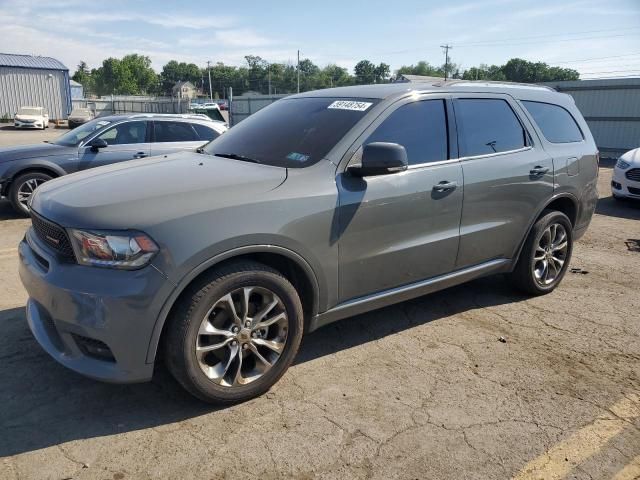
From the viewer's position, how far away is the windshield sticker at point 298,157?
343cm

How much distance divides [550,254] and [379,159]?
2.53 m

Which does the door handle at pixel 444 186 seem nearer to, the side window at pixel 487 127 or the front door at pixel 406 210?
the front door at pixel 406 210

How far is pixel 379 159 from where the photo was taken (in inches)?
127

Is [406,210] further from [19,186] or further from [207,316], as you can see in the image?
[19,186]

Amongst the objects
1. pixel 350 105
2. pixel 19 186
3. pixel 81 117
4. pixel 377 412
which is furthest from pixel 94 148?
pixel 81 117

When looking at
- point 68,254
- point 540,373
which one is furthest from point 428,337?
point 68,254

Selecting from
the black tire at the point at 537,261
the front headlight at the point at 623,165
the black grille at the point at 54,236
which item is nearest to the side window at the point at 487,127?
the black tire at the point at 537,261

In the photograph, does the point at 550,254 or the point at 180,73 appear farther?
the point at 180,73

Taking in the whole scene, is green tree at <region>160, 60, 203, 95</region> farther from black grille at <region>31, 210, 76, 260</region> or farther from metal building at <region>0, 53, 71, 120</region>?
black grille at <region>31, 210, 76, 260</region>

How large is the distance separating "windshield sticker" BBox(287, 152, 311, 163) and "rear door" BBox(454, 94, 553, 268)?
4.20 ft

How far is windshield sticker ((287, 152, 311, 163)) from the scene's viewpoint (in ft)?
11.3

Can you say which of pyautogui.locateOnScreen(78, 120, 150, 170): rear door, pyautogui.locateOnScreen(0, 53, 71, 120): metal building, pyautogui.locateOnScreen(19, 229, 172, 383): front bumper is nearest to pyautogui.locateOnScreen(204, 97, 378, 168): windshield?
pyautogui.locateOnScreen(19, 229, 172, 383): front bumper

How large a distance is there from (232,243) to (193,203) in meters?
0.30

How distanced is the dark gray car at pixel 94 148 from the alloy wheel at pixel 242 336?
5.75 metres
